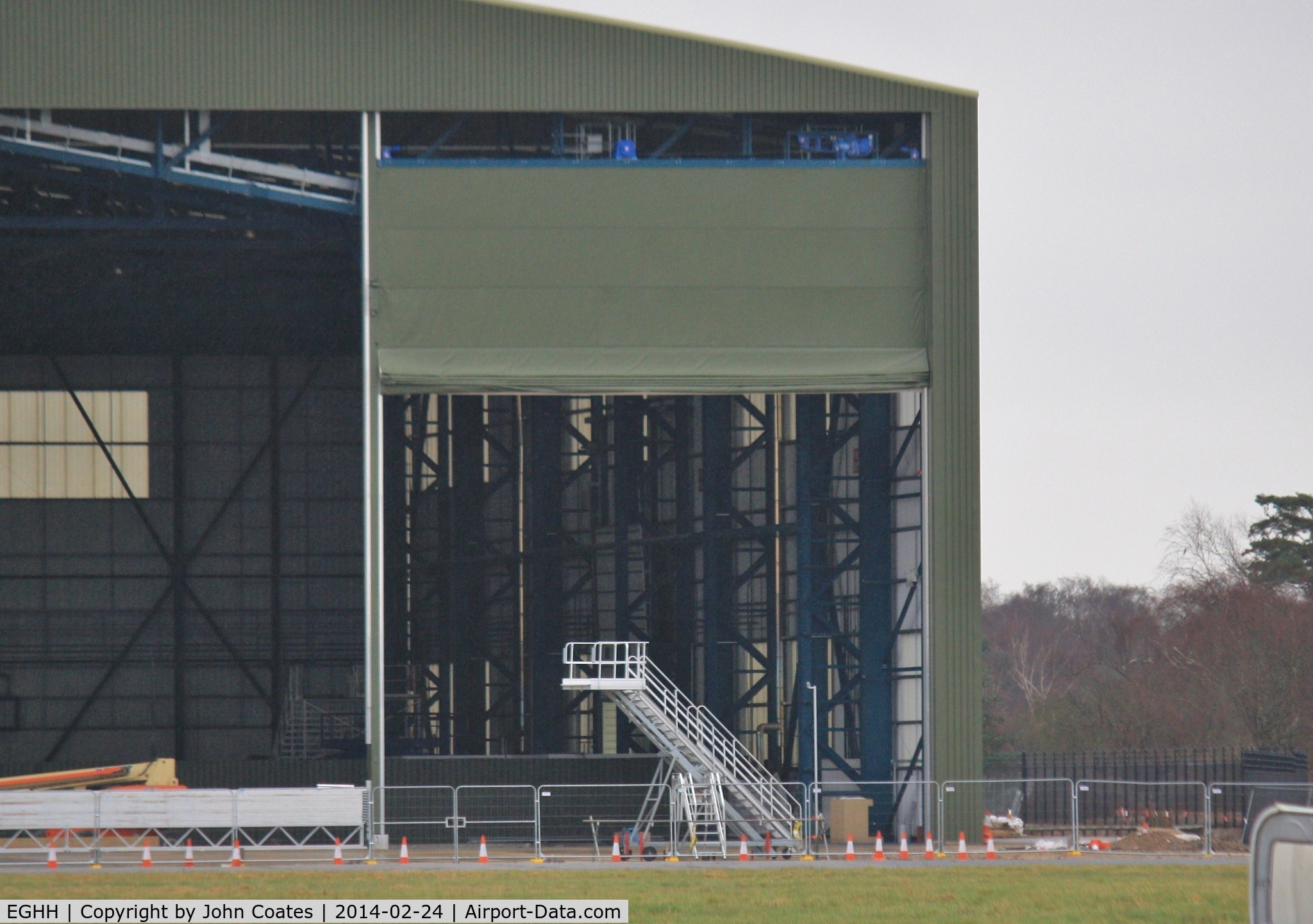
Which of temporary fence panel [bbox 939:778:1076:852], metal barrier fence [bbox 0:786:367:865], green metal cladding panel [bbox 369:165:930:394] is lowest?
temporary fence panel [bbox 939:778:1076:852]

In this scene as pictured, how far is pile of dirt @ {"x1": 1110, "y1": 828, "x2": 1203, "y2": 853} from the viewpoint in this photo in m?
31.7

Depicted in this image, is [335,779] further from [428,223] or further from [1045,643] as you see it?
[1045,643]

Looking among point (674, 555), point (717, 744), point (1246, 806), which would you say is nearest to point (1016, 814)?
point (1246, 806)

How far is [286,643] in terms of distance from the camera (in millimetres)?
51938

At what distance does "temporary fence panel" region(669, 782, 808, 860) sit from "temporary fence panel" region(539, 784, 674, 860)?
66cm

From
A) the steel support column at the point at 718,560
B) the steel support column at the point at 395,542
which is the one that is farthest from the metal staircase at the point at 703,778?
the steel support column at the point at 395,542

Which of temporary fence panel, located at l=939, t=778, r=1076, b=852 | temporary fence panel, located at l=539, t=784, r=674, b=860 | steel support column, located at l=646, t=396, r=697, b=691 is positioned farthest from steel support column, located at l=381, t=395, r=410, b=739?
temporary fence panel, located at l=939, t=778, r=1076, b=852

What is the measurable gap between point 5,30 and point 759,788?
69.4ft

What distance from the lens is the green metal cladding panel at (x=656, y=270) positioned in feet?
112

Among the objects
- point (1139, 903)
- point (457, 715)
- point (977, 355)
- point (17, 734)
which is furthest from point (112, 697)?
point (1139, 903)

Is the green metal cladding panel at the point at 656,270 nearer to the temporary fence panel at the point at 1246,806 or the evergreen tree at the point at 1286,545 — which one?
the temporary fence panel at the point at 1246,806

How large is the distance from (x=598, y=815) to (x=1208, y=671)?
114 ft

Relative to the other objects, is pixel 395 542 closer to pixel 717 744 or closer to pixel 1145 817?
pixel 717 744

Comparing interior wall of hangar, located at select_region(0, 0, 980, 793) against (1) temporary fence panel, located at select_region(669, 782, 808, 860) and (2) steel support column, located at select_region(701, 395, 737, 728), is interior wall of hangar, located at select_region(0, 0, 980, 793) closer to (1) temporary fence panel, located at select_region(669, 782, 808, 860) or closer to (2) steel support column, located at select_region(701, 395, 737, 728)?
(1) temporary fence panel, located at select_region(669, 782, 808, 860)
